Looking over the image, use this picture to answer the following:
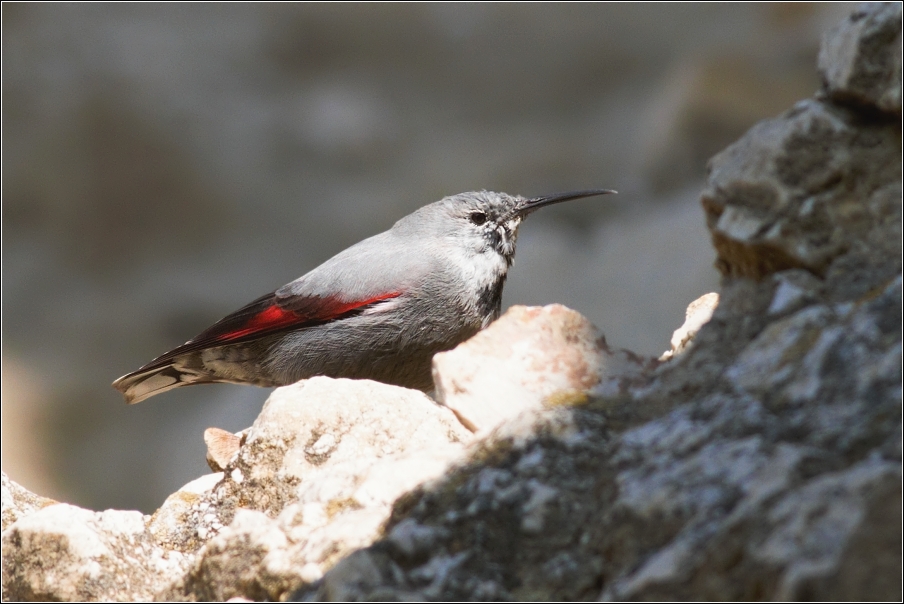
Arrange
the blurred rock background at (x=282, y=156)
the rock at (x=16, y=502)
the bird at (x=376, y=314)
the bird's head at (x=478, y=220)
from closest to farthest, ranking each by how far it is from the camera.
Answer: the rock at (x=16, y=502) → the bird at (x=376, y=314) → the bird's head at (x=478, y=220) → the blurred rock background at (x=282, y=156)

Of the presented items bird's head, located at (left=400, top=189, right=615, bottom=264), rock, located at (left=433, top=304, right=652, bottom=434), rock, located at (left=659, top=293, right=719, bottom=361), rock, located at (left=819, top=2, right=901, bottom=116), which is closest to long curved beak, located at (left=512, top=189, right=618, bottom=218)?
bird's head, located at (left=400, top=189, right=615, bottom=264)

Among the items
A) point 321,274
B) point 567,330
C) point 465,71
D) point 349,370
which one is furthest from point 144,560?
point 465,71

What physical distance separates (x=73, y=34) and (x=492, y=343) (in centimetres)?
559

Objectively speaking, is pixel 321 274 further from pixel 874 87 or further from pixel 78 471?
pixel 78 471

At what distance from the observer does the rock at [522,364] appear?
2203 millimetres

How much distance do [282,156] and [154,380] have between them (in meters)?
3.20

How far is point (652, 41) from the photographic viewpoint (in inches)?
281

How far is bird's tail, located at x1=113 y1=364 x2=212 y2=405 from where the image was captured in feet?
14.4

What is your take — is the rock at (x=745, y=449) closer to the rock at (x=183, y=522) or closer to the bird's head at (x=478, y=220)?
the rock at (x=183, y=522)

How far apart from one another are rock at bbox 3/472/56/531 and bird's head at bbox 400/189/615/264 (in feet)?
6.49

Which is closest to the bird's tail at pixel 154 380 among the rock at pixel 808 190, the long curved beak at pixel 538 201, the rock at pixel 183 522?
the long curved beak at pixel 538 201

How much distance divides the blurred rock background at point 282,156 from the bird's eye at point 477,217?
2.75 meters

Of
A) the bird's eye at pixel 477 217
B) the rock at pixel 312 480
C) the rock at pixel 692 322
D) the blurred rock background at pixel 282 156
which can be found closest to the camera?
the rock at pixel 312 480

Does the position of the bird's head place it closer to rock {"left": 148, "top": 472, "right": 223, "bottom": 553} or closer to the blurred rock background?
rock {"left": 148, "top": 472, "right": 223, "bottom": 553}
